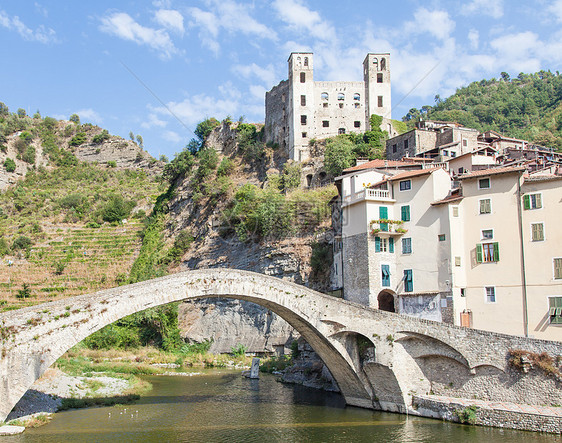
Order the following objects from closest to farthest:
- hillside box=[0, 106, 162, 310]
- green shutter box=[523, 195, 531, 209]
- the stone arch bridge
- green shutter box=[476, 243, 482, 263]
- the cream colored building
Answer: the stone arch bridge, the cream colored building, green shutter box=[523, 195, 531, 209], green shutter box=[476, 243, 482, 263], hillside box=[0, 106, 162, 310]

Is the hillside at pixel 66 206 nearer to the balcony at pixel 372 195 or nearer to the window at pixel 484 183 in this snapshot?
the balcony at pixel 372 195

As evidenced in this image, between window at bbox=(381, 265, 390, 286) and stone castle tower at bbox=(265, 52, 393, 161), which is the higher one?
stone castle tower at bbox=(265, 52, 393, 161)

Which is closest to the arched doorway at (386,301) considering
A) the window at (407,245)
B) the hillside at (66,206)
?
the window at (407,245)

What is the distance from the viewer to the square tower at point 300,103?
183 feet

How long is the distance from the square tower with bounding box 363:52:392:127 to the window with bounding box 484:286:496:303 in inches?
1216

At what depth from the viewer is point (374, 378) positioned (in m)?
26.8

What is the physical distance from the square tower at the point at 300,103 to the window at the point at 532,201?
29708mm

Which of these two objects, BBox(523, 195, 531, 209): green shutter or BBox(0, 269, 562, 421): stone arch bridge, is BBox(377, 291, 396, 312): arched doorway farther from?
BBox(523, 195, 531, 209): green shutter

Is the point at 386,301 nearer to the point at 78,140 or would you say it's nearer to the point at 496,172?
the point at 496,172

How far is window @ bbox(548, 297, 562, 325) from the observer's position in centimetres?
2605

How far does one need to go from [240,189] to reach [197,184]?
1120cm

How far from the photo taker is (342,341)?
87.8 ft

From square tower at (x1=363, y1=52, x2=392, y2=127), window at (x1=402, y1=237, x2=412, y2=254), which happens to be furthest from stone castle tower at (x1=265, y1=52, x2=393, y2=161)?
window at (x1=402, y1=237, x2=412, y2=254)

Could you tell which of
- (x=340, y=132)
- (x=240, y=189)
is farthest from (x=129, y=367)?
(x=340, y=132)
